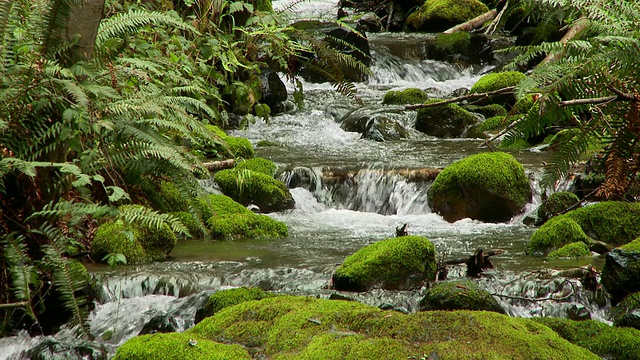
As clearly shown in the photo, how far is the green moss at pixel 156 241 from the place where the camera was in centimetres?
621

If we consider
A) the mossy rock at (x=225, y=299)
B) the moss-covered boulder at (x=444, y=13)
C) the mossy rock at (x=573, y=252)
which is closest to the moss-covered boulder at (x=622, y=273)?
the mossy rock at (x=573, y=252)

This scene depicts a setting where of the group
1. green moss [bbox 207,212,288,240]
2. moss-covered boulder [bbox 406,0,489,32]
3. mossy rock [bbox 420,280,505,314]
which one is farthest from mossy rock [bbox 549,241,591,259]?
moss-covered boulder [bbox 406,0,489,32]

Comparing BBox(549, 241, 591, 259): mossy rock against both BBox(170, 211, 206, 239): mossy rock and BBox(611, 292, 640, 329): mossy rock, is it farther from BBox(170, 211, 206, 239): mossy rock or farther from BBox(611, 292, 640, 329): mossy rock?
BBox(170, 211, 206, 239): mossy rock

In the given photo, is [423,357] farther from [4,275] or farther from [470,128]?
[470,128]

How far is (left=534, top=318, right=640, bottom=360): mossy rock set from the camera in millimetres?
3508

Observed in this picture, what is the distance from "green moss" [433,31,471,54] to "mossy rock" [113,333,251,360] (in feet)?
56.8

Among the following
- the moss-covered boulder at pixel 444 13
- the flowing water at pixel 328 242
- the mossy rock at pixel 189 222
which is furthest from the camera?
the moss-covered boulder at pixel 444 13

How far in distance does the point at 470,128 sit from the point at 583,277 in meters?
8.33

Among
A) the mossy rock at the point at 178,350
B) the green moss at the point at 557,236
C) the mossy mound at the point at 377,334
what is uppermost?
the mossy mound at the point at 377,334

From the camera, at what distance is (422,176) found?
9555 mm

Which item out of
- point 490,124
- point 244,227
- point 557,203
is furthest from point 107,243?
point 490,124

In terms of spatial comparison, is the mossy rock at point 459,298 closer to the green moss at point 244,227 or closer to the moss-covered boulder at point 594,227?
the moss-covered boulder at point 594,227

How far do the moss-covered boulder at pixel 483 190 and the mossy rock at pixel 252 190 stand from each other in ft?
7.06

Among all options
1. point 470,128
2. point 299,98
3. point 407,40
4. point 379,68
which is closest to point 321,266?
point 299,98
